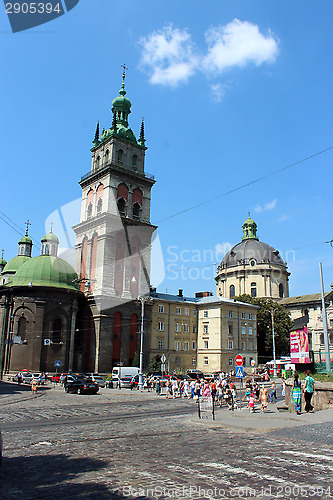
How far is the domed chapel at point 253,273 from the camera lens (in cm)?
9288

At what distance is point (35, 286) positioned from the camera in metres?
52.5

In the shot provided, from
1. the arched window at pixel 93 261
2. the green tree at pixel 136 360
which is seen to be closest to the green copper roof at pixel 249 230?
the arched window at pixel 93 261

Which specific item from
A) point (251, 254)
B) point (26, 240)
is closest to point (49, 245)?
point (26, 240)

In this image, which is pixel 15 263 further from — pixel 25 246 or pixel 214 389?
pixel 214 389

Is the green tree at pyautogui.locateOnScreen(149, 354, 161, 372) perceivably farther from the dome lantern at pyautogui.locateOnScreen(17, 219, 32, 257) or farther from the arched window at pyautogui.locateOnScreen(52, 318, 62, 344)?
the dome lantern at pyautogui.locateOnScreen(17, 219, 32, 257)

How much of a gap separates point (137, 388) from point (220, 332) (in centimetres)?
2318

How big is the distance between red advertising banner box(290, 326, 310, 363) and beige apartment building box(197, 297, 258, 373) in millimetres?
38505

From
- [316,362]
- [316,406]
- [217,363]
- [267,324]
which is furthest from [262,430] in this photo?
[267,324]

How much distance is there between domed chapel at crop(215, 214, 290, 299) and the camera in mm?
92875

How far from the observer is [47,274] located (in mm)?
55000

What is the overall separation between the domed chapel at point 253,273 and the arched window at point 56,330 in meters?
50.9

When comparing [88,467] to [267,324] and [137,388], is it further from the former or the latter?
[267,324]

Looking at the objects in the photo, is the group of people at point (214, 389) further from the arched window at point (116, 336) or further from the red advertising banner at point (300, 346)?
the arched window at point (116, 336)
